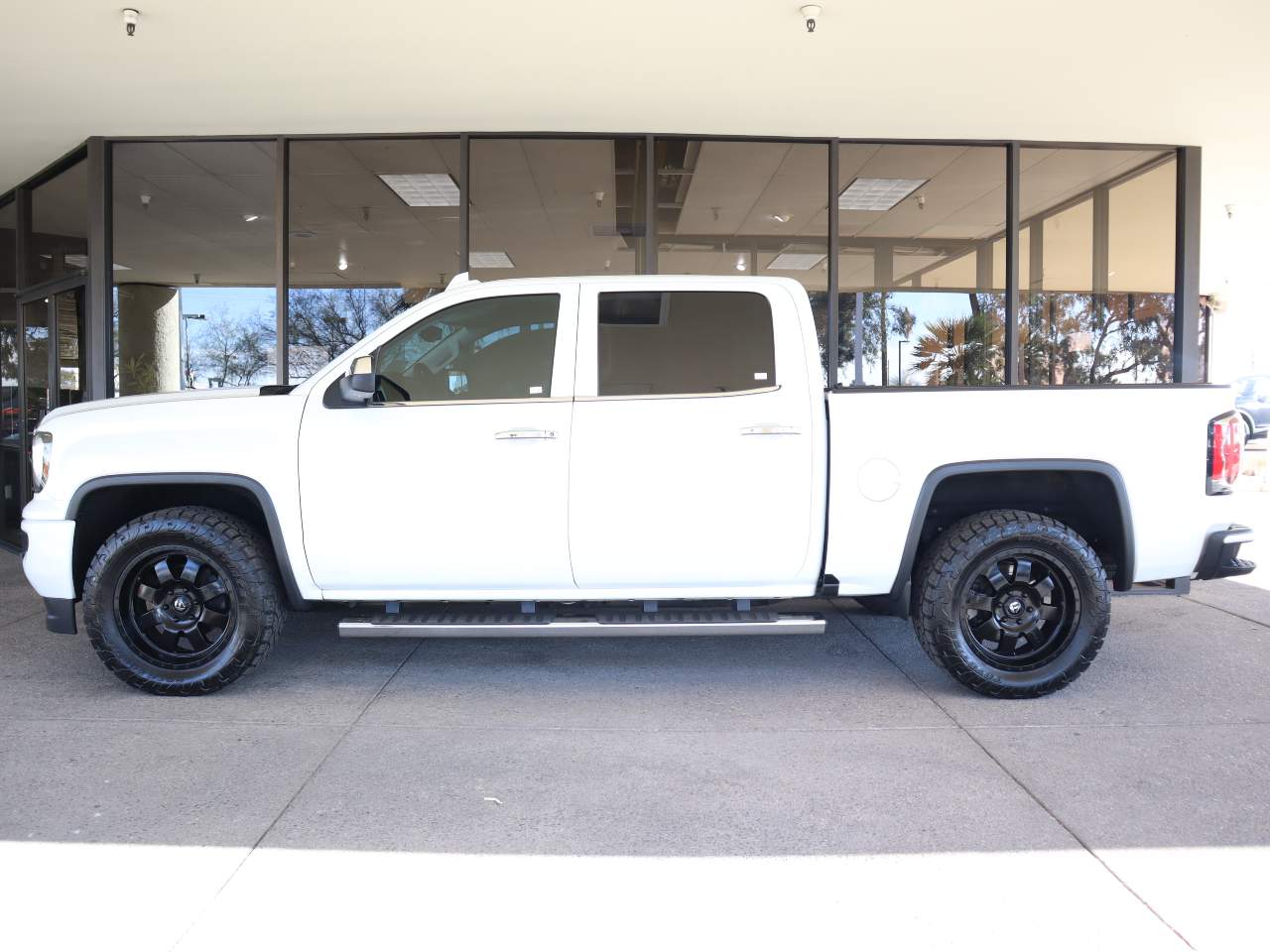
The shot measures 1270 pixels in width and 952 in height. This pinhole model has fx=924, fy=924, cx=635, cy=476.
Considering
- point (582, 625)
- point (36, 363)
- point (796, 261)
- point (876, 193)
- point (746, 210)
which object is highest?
point (876, 193)

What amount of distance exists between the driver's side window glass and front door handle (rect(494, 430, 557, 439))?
199 mm

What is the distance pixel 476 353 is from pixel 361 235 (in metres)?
6.50

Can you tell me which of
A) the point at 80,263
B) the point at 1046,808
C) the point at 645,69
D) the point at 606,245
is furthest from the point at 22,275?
the point at 1046,808

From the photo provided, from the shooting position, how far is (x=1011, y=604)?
429 cm

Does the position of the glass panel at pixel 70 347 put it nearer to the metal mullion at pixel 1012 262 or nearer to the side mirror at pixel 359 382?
the side mirror at pixel 359 382

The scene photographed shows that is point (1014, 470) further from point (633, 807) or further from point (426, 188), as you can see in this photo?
point (426, 188)

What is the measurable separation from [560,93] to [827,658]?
4.64 m

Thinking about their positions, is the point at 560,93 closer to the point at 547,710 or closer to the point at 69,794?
the point at 547,710

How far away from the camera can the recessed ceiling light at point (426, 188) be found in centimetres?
880

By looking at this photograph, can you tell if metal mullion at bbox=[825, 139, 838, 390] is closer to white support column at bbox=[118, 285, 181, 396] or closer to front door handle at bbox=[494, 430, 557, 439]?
front door handle at bbox=[494, 430, 557, 439]

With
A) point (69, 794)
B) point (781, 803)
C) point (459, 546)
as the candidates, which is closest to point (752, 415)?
point (459, 546)

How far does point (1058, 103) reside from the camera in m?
7.27

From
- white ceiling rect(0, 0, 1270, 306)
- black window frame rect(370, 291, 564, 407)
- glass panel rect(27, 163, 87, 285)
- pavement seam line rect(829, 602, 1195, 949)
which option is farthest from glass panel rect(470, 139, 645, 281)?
pavement seam line rect(829, 602, 1195, 949)

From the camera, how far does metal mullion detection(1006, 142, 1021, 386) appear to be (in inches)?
328
